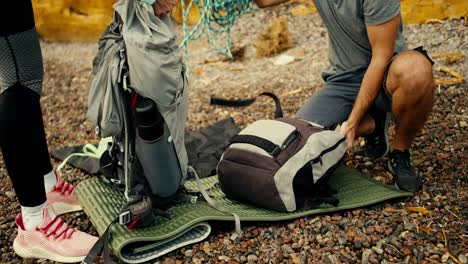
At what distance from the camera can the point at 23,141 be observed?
2225 millimetres

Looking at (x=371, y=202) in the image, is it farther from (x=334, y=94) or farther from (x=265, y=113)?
(x=265, y=113)

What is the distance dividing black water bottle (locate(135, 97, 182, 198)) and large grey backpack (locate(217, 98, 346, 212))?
0.28 m

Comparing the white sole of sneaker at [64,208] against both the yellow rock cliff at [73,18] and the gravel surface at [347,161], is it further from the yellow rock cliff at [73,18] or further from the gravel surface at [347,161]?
the yellow rock cliff at [73,18]

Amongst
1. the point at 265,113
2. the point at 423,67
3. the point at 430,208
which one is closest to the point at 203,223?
the point at 430,208

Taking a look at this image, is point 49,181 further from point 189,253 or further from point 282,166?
point 282,166

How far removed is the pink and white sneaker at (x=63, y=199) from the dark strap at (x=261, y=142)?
0.83m

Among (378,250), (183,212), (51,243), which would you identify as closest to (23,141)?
(51,243)

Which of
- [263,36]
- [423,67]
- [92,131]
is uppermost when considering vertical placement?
[423,67]

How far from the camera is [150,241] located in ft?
7.77

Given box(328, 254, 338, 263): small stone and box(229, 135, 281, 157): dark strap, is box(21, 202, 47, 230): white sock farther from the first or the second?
box(328, 254, 338, 263): small stone

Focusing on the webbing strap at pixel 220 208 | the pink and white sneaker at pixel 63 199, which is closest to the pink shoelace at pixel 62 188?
the pink and white sneaker at pixel 63 199

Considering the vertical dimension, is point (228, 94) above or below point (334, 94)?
below

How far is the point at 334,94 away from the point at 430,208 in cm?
84

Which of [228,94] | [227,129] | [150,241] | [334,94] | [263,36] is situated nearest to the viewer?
[150,241]
